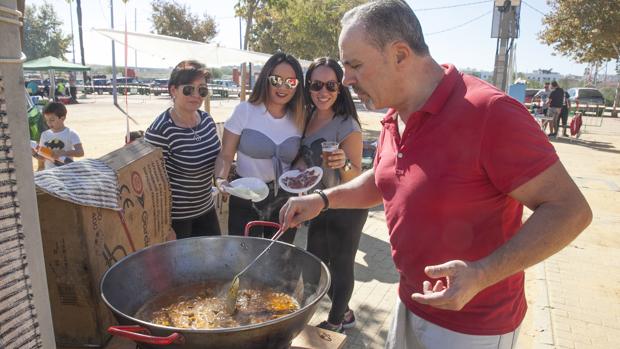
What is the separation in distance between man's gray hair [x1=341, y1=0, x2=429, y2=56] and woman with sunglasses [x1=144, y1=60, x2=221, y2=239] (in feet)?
5.76

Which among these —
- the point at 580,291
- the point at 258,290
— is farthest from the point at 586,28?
the point at 258,290

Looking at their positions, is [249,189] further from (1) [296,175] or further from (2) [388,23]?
(2) [388,23]

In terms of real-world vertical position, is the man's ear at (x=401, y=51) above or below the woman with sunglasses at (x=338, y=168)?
above

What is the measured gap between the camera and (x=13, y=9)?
985 millimetres

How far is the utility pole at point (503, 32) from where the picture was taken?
10.6 metres

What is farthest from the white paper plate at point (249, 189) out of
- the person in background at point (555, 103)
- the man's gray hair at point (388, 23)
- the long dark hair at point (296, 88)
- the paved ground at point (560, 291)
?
the person in background at point (555, 103)

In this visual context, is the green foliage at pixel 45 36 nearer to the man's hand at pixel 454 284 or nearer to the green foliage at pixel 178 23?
the green foliage at pixel 178 23

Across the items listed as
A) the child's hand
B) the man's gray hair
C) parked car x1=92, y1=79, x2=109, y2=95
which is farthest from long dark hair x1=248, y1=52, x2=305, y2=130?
parked car x1=92, y1=79, x2=109, y2=95

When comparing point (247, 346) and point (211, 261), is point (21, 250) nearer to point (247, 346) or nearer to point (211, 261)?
point (247, 346)

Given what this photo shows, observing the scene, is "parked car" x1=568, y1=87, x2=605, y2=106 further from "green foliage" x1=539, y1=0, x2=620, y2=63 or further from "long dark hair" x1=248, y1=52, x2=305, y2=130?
"long dark hair" x1=248, y1=52, x2=305, y2=130

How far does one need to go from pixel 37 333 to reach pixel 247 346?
1.91ft

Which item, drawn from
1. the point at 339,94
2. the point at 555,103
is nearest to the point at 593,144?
the point at 555,103

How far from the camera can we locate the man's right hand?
1.94 m

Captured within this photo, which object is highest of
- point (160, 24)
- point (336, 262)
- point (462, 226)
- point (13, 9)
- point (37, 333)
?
point (160, 24)
